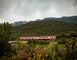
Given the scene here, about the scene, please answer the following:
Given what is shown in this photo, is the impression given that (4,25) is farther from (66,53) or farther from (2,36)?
(66,53)

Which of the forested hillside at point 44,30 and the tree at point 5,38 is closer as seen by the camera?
the tree at point 5,38

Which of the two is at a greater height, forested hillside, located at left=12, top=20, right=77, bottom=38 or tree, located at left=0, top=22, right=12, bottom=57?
tree, located at left=0, top=22, right=12, bottom=57

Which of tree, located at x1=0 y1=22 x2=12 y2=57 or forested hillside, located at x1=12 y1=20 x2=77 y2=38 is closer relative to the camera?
tree, located at x1=0 y1=22 x2=12 y2=57

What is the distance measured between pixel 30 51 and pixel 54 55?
14.6 ft

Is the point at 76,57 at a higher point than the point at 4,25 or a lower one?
lower

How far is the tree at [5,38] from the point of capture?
44675 mm

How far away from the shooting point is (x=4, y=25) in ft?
162

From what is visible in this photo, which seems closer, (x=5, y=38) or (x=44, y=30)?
(x=5, y=38)

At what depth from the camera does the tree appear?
147 feet

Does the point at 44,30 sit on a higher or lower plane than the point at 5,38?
lower

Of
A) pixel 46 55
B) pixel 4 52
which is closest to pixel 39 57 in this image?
pixel 46 55

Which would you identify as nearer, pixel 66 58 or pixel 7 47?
pixel 66 58

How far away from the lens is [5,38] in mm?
46438

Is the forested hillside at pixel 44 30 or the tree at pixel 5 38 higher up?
the tree at pixel 5 38
